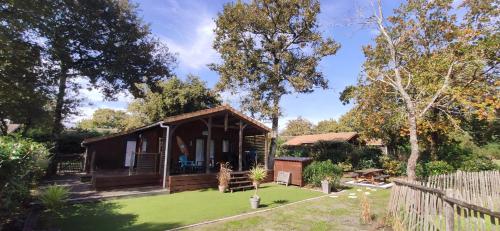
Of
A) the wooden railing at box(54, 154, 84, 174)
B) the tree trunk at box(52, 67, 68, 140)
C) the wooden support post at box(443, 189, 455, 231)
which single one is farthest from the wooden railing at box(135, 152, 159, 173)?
the wooden support post at box(443, 189, 455, 231)

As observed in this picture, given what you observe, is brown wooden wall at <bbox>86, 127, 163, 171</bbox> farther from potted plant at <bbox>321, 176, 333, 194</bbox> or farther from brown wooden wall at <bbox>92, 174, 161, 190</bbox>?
potted plant at <bbox>321, 176, 333, 194</bbox>

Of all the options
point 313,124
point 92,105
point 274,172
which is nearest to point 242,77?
point 274,172

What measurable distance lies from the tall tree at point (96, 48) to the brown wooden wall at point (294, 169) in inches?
549

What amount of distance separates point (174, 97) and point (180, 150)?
7.83 meters

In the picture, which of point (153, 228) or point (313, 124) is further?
point (313, 124)

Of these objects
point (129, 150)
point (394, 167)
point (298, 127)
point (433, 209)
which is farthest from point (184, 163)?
point (298, 127)

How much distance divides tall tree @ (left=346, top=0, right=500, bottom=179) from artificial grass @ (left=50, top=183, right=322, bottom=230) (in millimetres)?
7688

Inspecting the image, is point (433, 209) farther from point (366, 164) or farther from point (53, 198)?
point (366, 164)

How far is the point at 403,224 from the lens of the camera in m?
6.71

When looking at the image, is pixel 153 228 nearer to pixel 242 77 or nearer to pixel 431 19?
pixel 242 77

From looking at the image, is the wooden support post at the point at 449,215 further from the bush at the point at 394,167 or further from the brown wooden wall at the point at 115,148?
the brown wooden wall at the point at 115,148

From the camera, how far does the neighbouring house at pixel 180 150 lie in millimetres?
13094

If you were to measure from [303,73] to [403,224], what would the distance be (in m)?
14.6

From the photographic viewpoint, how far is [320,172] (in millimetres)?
14195
